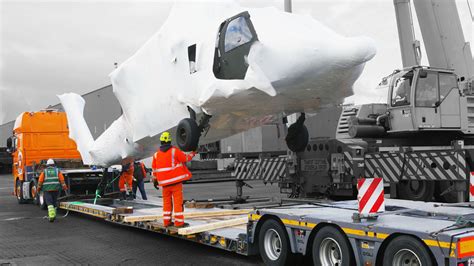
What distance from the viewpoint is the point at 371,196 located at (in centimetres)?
553

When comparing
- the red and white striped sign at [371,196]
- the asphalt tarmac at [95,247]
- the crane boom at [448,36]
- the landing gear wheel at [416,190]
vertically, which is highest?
the crane boom at [448,36]

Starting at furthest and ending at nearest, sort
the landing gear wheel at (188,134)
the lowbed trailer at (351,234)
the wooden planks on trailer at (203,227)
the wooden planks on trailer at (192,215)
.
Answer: the wooden planks on trailer at (192,215) → the landing gear wheel at (188,134) → the wooden planks on trailer at (203,227) → the lowbed trailer at (351,234)

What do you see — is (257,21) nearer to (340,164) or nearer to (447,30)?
(340,164)

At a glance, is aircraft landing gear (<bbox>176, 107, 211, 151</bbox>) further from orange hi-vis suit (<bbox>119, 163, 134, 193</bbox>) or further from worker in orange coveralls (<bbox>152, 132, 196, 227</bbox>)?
orange hi-vis suit (<bbox>119, 163, 134, 193</bbox>)

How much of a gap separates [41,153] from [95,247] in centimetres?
890

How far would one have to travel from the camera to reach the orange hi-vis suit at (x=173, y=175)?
7.91 m

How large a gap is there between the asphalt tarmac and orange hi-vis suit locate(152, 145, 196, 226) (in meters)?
0.60

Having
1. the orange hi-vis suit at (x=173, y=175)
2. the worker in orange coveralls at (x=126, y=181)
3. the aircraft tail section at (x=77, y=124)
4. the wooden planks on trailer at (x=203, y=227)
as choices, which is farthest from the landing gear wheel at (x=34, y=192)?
the wooden planks on trailer at (x=203, y=227)

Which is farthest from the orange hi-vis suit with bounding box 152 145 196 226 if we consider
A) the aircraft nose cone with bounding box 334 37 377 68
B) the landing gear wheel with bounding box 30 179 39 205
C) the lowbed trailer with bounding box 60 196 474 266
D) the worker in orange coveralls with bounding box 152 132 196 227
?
the landing gear wheel with bounding box 30 179 39 205

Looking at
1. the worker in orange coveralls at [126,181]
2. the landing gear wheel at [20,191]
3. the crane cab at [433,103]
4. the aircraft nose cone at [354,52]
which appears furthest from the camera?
the landing gear wheel at [20,191]

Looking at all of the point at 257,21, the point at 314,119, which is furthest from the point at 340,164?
the point at 314,119

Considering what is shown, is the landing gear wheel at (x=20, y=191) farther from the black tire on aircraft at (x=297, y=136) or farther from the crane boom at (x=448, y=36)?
the crane boom at (x=448, y=36)

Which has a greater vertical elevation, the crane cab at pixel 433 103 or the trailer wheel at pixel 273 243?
the crane cab at pixel 433 103

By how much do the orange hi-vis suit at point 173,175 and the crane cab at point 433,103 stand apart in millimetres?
6021
